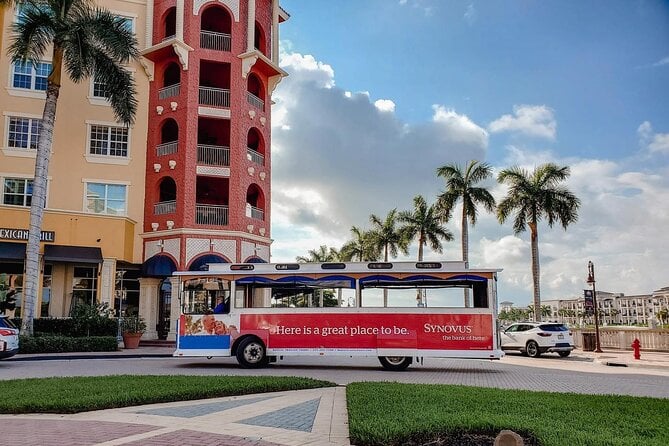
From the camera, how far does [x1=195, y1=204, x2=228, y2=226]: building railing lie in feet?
104

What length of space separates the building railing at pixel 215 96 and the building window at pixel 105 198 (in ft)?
21.9

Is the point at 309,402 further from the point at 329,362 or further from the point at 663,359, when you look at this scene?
the point at 663,359

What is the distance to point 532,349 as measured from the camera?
2622 centimetres

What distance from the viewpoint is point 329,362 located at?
845 inches

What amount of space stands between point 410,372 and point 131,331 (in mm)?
15151

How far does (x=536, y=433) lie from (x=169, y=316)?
27576 millimetres

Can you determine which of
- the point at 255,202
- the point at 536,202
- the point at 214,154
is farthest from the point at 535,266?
the point at 214,154

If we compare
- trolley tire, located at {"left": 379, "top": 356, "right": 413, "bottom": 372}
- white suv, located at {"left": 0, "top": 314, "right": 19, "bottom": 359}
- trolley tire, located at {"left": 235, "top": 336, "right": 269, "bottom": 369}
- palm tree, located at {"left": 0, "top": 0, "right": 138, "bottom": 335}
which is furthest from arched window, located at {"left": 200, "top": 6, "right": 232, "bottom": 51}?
trolley tire, located at {"left": 379, "top": 356, "right": 413, "bottom": 372}

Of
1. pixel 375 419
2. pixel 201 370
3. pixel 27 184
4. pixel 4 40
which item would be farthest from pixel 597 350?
pixel 4 40

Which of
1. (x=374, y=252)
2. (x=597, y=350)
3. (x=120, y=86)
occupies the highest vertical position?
(x=120, y=86)

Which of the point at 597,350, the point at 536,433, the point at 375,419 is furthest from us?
the point at 597,350

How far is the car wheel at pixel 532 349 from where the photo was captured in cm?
2600

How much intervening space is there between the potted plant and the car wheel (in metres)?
17.9

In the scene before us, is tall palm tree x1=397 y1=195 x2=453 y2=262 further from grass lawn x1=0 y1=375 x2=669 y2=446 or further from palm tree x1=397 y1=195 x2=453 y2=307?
grass lawn x1=0 y1=375 x2=669 y2=446
